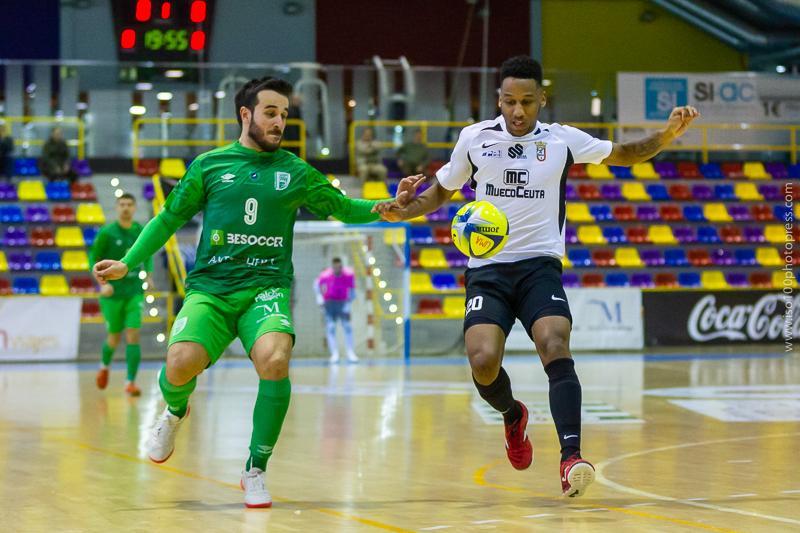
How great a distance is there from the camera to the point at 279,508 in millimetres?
6777

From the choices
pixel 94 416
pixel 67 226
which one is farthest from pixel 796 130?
pixel 94 416

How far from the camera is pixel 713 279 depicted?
2525cm

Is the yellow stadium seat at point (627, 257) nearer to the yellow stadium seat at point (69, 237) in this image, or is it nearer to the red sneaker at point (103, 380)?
the yellow stadium seat at point (69, 237)

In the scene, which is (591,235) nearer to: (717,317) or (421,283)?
(717,317)

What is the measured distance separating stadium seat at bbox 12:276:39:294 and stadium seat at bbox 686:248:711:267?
499 inches

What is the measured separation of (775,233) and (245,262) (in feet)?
68.4

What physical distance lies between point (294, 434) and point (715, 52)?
24.8m

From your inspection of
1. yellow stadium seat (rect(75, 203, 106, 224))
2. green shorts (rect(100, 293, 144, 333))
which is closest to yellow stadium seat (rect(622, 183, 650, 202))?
yellow stadium seat (rect(75, 203, 106, 224))

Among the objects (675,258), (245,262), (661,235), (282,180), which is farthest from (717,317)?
(245,262)

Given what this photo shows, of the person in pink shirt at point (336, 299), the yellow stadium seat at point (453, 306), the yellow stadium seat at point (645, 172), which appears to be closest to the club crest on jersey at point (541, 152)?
the person in pink shirt at point (336, 299)

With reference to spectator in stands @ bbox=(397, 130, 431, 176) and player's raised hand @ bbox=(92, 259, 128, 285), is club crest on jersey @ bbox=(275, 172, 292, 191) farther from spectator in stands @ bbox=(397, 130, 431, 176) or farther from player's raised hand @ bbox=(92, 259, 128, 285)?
spectator in stands @ bbox=(397, 130, 431, 176)

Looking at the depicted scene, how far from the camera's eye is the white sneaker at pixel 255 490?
678cm

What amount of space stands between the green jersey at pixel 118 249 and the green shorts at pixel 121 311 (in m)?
0.07

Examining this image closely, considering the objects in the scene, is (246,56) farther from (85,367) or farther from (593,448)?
(593,448)
